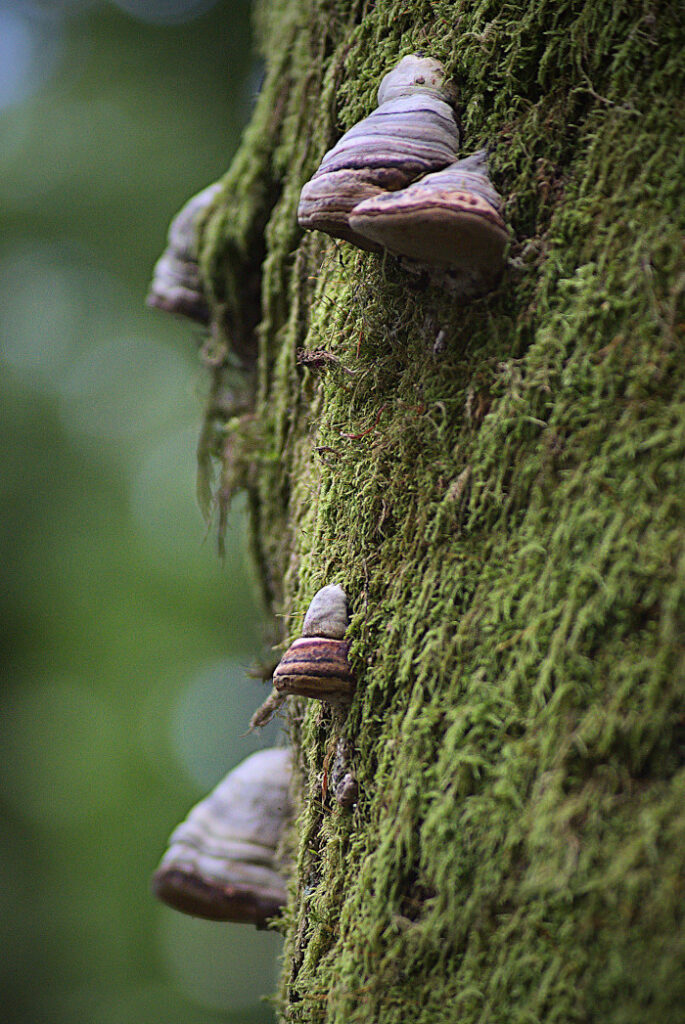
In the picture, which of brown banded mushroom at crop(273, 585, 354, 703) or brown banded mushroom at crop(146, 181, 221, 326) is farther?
brown banded mushroom at crop(146, 181, 221, 326)

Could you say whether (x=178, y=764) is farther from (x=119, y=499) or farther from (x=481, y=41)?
(x=481, y=41)

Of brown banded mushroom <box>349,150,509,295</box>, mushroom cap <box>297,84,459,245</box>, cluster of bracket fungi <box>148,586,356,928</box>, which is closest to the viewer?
brown banded mushroom <box>349,150,509,295</box>

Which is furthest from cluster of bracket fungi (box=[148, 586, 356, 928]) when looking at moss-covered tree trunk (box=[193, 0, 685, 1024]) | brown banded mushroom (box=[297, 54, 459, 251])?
brown banded mushroom (box=[297, 54, 459, 251])

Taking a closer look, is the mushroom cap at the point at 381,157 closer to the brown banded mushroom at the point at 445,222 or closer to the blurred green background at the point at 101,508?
the brown banded mushroom at the point at 445,222

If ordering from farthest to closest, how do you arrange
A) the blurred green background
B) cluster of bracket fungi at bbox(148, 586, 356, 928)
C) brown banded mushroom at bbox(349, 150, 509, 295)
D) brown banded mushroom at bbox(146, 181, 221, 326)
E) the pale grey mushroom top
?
the blurred green background, brown banded mushroom at bbox(146, 181, 221, 326), cluster of bracket fungi at bbox(148, 586, 356, 928), the pale grey mushroom top, brown banded mushroom at bbox(349, 150, 509, 295)

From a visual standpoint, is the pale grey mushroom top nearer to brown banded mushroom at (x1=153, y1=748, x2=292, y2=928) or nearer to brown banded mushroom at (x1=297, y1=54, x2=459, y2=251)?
brown banded mushroom at (x1=297, y1=54, x2=459, y2=251)

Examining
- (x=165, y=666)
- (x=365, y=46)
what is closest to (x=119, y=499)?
(x=165, y=666)

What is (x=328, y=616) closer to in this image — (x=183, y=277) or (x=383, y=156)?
(x=383, y=156)
